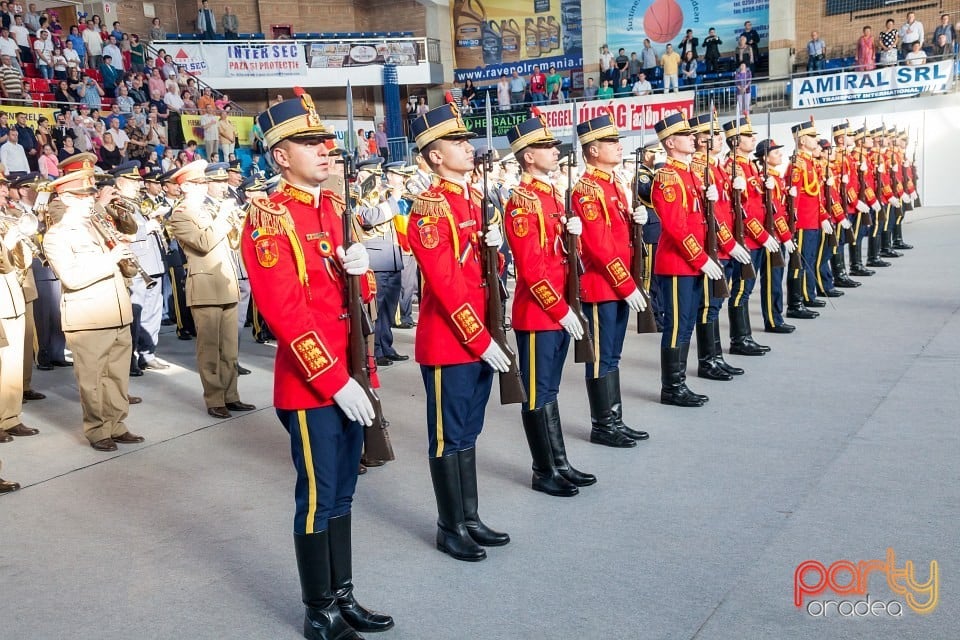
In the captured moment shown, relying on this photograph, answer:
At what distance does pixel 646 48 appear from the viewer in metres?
21.8

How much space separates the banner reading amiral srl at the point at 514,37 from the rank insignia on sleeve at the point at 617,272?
20.5m

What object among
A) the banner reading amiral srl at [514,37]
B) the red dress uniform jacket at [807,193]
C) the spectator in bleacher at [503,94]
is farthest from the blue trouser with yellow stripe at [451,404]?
the banner reading amiral srl at [514,37]

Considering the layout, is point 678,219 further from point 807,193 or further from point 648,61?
point 648,61

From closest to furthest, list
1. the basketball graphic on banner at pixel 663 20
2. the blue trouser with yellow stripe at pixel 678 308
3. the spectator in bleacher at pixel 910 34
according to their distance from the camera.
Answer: the blue trouser with yellow stripe at pixel 678 308, the spectator in bleacher at pixel 910 34, the basketball graphic on banner at pixel 663 20

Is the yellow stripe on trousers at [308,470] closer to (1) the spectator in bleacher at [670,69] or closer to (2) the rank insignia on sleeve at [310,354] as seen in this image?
(2) the rank insignia on sleeve at [310,354]

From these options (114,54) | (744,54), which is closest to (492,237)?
(114,54)

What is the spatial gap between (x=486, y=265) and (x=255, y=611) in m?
1.51

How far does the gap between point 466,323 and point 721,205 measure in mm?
3355

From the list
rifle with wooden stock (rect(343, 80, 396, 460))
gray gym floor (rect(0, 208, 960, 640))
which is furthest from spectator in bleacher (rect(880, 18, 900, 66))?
rifle with wooden stock (rect(343, 80, 396, 460))

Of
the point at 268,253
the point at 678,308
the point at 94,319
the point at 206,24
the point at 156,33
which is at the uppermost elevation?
the point at 206,24

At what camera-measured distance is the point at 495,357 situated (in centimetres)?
343

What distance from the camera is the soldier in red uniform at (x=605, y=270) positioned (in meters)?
4.59

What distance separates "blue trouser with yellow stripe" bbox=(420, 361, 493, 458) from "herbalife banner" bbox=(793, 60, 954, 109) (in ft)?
53.6

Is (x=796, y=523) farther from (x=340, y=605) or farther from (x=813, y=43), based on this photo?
(x=813, y=43)
